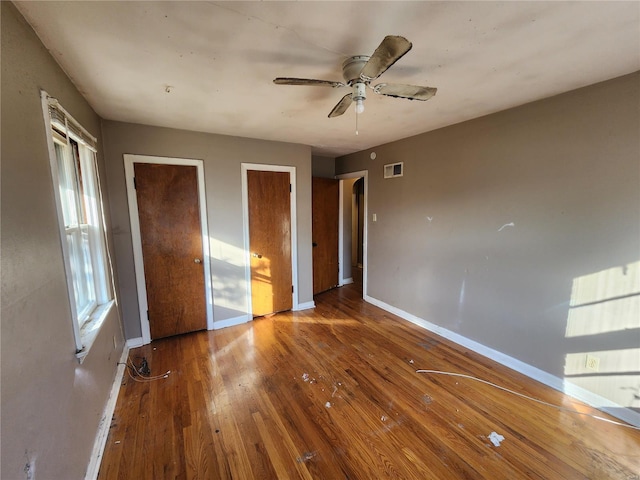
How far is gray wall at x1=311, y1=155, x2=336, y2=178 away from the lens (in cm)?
453

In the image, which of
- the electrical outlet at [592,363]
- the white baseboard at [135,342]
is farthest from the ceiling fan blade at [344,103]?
the white baseboard at [135,342]

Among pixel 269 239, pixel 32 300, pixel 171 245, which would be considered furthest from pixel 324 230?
pixel 32 300

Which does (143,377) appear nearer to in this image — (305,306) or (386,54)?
(305,306)

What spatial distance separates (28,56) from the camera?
1219mm

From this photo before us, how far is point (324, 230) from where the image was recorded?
4.53m

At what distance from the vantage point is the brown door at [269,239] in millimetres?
3383

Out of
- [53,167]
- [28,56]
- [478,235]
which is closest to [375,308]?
[478,235]

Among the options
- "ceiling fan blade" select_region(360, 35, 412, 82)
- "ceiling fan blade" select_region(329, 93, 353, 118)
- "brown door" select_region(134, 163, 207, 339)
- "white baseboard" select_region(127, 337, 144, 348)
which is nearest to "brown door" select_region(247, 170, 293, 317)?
"brown door" select_region(134, 163, 207, 339)

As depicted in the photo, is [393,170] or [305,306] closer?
[393,170]

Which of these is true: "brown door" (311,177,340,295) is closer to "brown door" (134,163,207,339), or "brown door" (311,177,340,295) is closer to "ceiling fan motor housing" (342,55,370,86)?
"brown door" (134,163,207,339)

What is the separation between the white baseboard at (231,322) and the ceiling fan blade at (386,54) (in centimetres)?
300

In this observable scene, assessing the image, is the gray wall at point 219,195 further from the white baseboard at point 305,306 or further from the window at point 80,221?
the window at point 80,221

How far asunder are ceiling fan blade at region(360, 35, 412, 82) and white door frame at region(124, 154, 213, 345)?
2.28 meters

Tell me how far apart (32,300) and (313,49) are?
5.68ft
